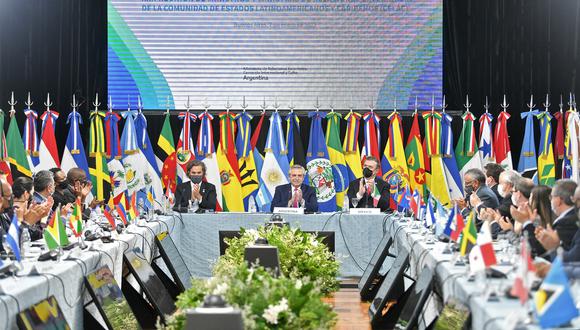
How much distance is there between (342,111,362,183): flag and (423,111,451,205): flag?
3.18 feet

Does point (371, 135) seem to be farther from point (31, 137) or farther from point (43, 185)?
point (43, 185)

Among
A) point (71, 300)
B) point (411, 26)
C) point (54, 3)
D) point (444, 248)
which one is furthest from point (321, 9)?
point (71, 300)

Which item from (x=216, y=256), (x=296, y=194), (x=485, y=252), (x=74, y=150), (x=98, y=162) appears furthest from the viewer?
(x=98, y=162)

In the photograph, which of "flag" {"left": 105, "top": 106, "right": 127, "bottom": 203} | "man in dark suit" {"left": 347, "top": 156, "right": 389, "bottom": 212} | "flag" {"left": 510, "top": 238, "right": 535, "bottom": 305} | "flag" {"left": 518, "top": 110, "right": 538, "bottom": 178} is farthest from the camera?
"flag" {"left": 105, "top": 106, "right": 127, "bottom": 203}

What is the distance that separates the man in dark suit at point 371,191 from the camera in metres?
10.4

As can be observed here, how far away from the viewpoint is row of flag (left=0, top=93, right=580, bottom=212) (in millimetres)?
12305

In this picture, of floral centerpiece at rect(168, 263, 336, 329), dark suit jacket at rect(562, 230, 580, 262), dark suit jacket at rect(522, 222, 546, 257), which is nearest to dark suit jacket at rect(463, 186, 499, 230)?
dark suit jacket at rect(522, 222, 546, 257)

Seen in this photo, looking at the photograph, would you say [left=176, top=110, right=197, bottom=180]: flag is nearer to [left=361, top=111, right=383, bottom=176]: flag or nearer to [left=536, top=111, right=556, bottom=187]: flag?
[left=361, top=111, right=383, bottom=176]: flag

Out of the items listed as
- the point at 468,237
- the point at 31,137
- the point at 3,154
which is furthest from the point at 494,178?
the point at 31,137

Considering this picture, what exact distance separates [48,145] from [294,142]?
334 centimetres

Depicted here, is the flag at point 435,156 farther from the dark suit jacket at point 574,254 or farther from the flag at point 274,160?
the dark suit jacket at point 574,254

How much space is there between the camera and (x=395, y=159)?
12.4m

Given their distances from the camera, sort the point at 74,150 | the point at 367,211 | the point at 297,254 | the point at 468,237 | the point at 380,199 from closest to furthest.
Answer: the point at 468,237
the point at 297,254
the point at 367,211
the point at 380,199
the point at 74,150

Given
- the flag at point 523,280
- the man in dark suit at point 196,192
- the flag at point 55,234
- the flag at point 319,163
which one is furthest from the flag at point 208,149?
the flag at point 523,280
